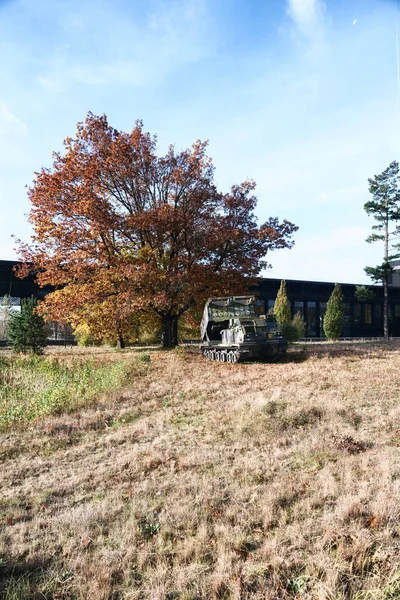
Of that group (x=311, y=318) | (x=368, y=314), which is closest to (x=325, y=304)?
(x=311, y=318)

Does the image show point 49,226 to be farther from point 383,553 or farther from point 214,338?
point 383,553

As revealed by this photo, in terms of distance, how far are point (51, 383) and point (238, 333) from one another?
775 cm

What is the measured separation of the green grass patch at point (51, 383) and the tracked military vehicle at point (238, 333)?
4.24 meters

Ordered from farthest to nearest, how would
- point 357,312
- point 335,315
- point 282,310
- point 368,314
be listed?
point 368,314, point 357,312, point 335,315, point 282,310

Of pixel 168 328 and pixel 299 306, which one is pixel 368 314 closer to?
pixel 299 306

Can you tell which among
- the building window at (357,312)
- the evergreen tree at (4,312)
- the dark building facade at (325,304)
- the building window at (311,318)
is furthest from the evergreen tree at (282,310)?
the evergreen tree at (4,312)

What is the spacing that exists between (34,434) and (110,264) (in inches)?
460

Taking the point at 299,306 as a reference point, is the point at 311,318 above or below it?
below

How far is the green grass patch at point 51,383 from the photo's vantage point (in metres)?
9.34

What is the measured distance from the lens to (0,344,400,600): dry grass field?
3299mm

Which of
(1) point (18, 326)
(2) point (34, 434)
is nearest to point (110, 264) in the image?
(1) point (18, 326)

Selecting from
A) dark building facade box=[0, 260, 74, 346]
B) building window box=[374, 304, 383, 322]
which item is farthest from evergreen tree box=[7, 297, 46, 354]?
building window box=[374, 304, 383, 322]

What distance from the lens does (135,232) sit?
19.7m

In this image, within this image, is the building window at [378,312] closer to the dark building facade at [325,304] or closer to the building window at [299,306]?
the dark building facade at [325,304]
